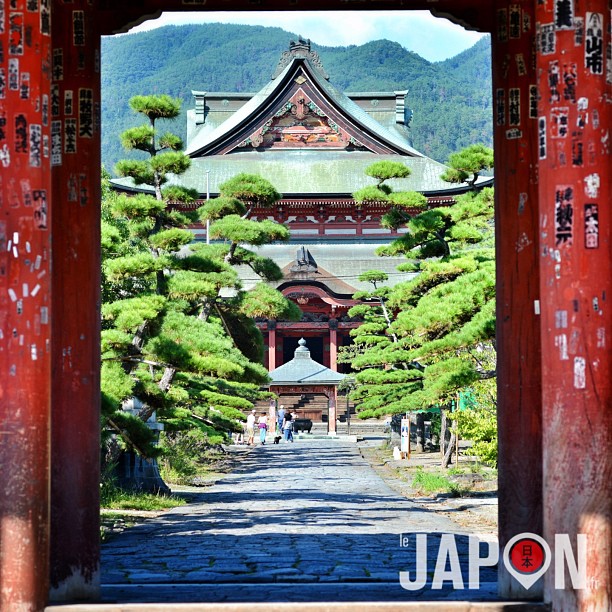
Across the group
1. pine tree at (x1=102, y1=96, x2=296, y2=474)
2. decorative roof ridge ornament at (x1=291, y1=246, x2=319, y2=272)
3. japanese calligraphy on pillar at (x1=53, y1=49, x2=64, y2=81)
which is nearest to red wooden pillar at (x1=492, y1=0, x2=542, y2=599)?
japanese calligraphy on pillar at (x1=53, y1=49, x2=64, y2=81)

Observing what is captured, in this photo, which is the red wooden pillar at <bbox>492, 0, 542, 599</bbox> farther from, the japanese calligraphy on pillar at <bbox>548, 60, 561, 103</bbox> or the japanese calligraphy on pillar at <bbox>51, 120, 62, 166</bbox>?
the japanese calligraphy on pillar at <bbox>51, 120, 62, 166</bbox>

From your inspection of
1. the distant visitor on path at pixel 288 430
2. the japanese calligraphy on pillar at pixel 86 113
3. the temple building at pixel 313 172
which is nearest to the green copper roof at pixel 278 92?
the temple building at pixel 313 172

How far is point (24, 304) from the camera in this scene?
5.70 m

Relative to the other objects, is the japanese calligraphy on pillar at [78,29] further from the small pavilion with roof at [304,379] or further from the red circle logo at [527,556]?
the small pavilion with roof at [304,379]

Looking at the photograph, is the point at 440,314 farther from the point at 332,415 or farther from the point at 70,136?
the point at 332,415

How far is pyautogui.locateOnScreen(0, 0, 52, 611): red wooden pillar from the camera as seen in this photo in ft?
18.2

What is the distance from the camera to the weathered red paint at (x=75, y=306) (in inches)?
260

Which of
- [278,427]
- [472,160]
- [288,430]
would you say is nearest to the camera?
[472,160]

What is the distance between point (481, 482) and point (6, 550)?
14.1 metres

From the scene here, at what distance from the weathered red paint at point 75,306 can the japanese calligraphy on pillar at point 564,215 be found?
2802 millimetres

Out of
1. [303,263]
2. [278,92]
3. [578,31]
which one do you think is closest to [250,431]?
[303,263]

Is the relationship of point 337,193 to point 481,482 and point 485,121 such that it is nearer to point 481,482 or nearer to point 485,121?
point 481,482

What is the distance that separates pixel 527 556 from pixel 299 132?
40.7m

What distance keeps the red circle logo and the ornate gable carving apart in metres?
39.5
